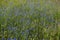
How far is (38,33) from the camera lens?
1788mm

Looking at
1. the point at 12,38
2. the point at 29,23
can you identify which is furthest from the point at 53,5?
the point at 12,38

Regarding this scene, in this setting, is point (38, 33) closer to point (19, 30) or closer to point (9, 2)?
point (19, 30)

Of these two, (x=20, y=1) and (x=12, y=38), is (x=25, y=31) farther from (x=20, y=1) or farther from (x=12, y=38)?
(x=20, y=1)

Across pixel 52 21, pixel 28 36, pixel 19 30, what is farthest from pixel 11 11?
pixel 52 21

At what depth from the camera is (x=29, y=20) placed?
5.88ft

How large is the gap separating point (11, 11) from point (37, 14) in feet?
1.00

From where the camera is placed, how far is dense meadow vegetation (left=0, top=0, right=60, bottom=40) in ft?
5.74

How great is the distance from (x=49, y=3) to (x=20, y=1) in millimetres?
333

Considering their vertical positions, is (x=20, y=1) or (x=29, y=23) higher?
(x=20, y=1)

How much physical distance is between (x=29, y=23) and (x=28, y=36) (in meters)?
0.15

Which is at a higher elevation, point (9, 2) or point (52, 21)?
point (9, 2)

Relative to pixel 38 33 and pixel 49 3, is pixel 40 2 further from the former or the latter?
pixel 38 33

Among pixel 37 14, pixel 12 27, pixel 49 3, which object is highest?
pixel 49 3

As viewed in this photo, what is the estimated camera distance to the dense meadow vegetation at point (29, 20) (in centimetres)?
175
